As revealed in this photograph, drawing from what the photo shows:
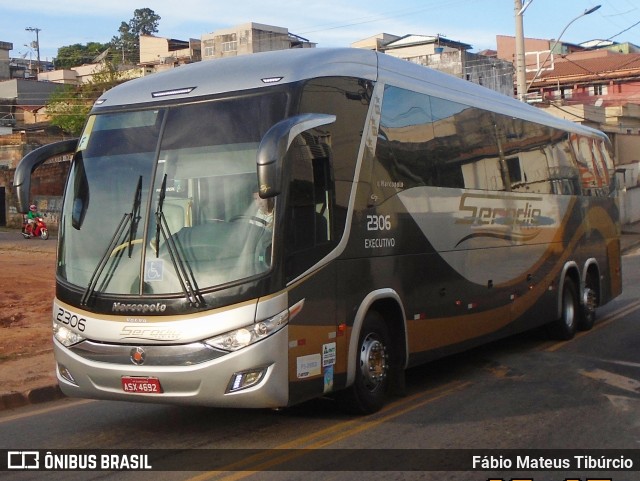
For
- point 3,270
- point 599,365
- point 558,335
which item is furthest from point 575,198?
point 3,270

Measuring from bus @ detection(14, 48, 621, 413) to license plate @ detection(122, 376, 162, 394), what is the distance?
2cm

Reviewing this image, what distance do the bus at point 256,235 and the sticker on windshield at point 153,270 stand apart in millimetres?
13

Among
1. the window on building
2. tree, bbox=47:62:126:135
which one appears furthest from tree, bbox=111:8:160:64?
the window on building

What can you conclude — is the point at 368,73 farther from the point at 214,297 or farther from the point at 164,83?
the point at 214,297

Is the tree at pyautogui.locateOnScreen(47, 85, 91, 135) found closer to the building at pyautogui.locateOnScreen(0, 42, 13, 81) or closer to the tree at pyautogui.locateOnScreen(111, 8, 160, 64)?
the building at pyautogui.locateOnScreen(0, 42, 13, 81)

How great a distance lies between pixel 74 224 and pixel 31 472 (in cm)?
223

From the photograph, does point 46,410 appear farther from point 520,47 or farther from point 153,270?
point 520,47

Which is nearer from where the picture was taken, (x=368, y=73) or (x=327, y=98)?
(x=327, y=98)

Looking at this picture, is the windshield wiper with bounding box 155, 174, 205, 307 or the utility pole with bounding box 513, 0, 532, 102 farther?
the utility pole with bounding box 513, 0, 532, 102

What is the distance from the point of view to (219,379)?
6.95 m

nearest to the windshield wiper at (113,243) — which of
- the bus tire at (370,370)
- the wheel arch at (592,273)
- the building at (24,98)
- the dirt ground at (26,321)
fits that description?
the bus tire at (370,370)

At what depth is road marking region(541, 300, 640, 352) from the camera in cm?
1320

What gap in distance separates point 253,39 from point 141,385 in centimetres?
5877

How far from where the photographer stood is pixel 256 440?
7.53 metres
